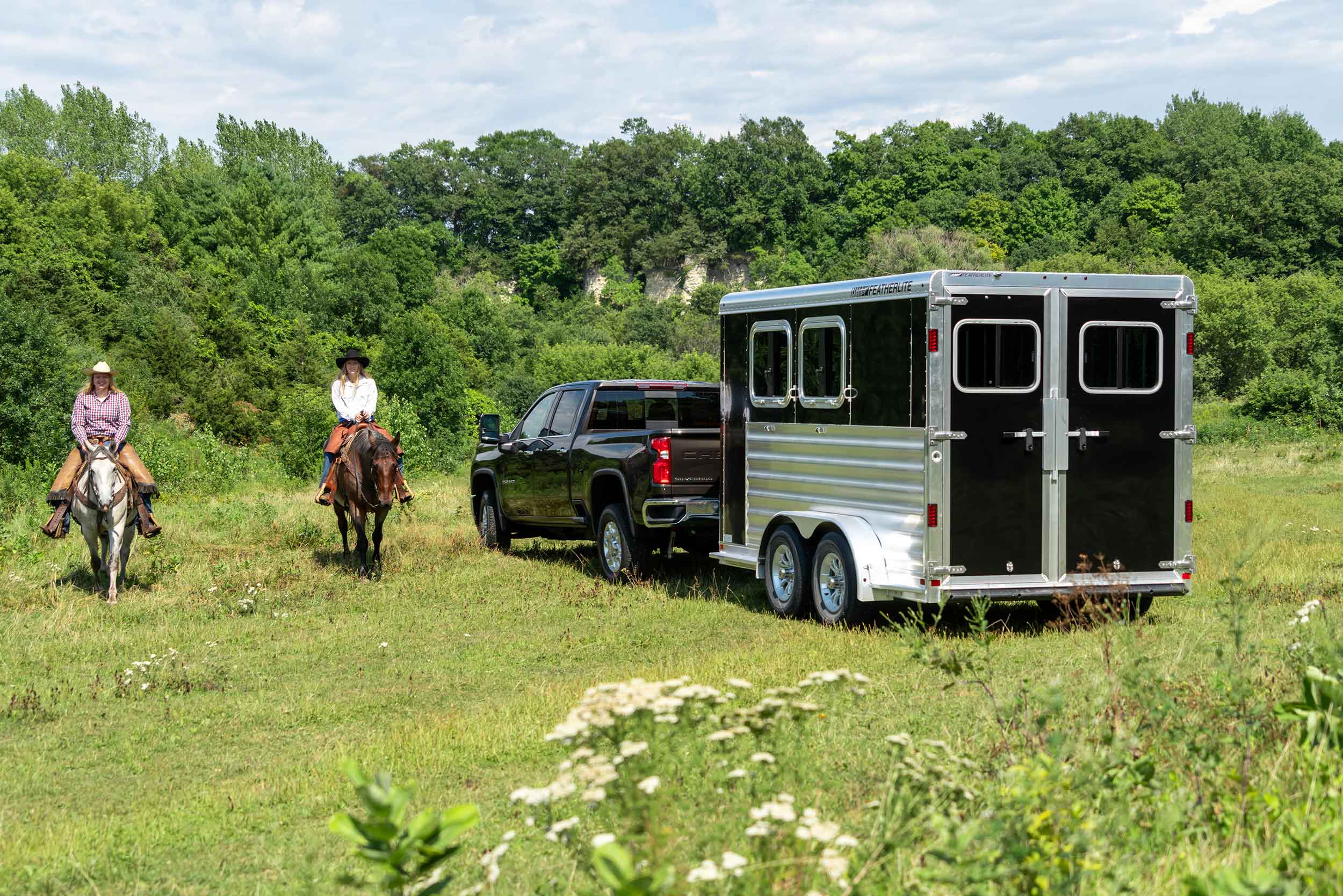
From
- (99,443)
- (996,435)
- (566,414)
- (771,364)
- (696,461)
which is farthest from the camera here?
(566,414)

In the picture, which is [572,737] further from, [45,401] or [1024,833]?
[45,401]

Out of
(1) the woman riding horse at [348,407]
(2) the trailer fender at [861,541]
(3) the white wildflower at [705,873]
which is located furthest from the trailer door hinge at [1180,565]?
(1) the woman riding horse at [348,407]

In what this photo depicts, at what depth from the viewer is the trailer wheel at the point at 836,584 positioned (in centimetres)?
1054

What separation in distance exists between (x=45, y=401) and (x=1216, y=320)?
5795cm

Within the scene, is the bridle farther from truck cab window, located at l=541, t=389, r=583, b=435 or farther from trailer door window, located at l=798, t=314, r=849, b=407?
trailer door window, located at l=798, t=314, r=849, b=407

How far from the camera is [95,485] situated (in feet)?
43.7

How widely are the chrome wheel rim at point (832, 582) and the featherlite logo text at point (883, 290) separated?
2134 mm

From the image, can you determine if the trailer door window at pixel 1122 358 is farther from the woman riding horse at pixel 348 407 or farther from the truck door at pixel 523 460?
the woman riding horse at pixel 348 407

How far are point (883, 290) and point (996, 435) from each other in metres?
1.45

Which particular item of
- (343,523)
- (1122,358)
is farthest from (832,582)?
(343,523)

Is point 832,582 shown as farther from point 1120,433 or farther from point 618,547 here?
point 618,547

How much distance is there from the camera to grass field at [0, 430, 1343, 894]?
5.21m

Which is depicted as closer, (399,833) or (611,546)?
(399,833)

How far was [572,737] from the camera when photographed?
4.05 meters
